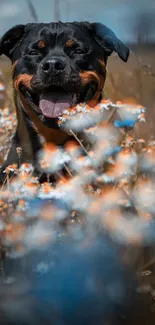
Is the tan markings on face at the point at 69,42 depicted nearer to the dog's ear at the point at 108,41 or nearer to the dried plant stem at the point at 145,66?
the dog's ear at the point at 108,41

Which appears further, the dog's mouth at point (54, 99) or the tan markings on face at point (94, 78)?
the tan markings on face at point (94, 78)

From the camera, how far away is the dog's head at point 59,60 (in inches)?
71.5

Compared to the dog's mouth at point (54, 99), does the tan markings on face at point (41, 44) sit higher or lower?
higher

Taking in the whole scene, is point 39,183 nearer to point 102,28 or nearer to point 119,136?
point 119,136

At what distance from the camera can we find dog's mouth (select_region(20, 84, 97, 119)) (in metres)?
1.75

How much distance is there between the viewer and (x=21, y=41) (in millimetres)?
2014

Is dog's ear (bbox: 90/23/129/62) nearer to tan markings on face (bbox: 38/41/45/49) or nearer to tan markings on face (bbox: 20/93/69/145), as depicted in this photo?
tan markings on face (bbox: 38/41/45/49)

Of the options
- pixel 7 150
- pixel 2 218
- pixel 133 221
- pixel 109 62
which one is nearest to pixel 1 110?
pixel 7 150

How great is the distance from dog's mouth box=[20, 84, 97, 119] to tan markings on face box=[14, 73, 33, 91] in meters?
0.02

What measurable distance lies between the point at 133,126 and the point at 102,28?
357mm

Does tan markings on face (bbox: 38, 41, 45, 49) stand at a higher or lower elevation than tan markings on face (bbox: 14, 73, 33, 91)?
higher

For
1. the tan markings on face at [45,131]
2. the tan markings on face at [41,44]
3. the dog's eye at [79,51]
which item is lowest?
the tan markings on face at [45,131]

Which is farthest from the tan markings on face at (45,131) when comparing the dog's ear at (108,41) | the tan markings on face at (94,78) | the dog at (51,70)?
the dog's ear at (108,41)

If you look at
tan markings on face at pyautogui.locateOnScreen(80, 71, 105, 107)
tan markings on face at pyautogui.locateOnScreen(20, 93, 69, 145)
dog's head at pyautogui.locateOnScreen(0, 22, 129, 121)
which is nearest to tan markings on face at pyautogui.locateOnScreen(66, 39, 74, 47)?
dog's head at pyautogui.locateOnScreen(0, 22, 129, 121)
